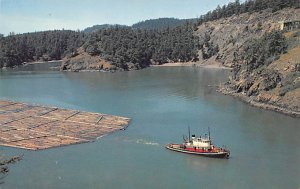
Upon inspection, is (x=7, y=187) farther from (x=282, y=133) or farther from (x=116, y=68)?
(x=116, y=68)

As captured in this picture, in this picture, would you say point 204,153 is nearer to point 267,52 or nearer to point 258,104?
point 258,104

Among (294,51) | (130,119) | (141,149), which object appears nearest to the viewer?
(141,149)

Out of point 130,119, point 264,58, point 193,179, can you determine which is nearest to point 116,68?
point 264,58

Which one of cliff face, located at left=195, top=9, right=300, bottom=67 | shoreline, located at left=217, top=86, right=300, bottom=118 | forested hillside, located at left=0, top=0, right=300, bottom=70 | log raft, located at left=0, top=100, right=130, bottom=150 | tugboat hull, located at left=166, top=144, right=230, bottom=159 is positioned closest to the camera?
tugboat hull, located at left=166, top=144, right=230, bottom=159

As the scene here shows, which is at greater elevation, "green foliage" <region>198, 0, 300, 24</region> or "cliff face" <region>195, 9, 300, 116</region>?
"green foliage" <region>198, 0, 300, 24</region>

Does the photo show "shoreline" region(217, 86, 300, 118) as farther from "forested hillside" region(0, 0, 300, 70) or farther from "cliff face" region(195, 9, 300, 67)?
"forested hillside" region(0, 0, 300, 70)

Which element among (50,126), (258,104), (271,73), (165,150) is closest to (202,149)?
(165,150)

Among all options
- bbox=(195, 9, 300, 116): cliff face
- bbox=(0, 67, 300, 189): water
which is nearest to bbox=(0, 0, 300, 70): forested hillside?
bbox=(195, 9, 300, 116): cliff face
